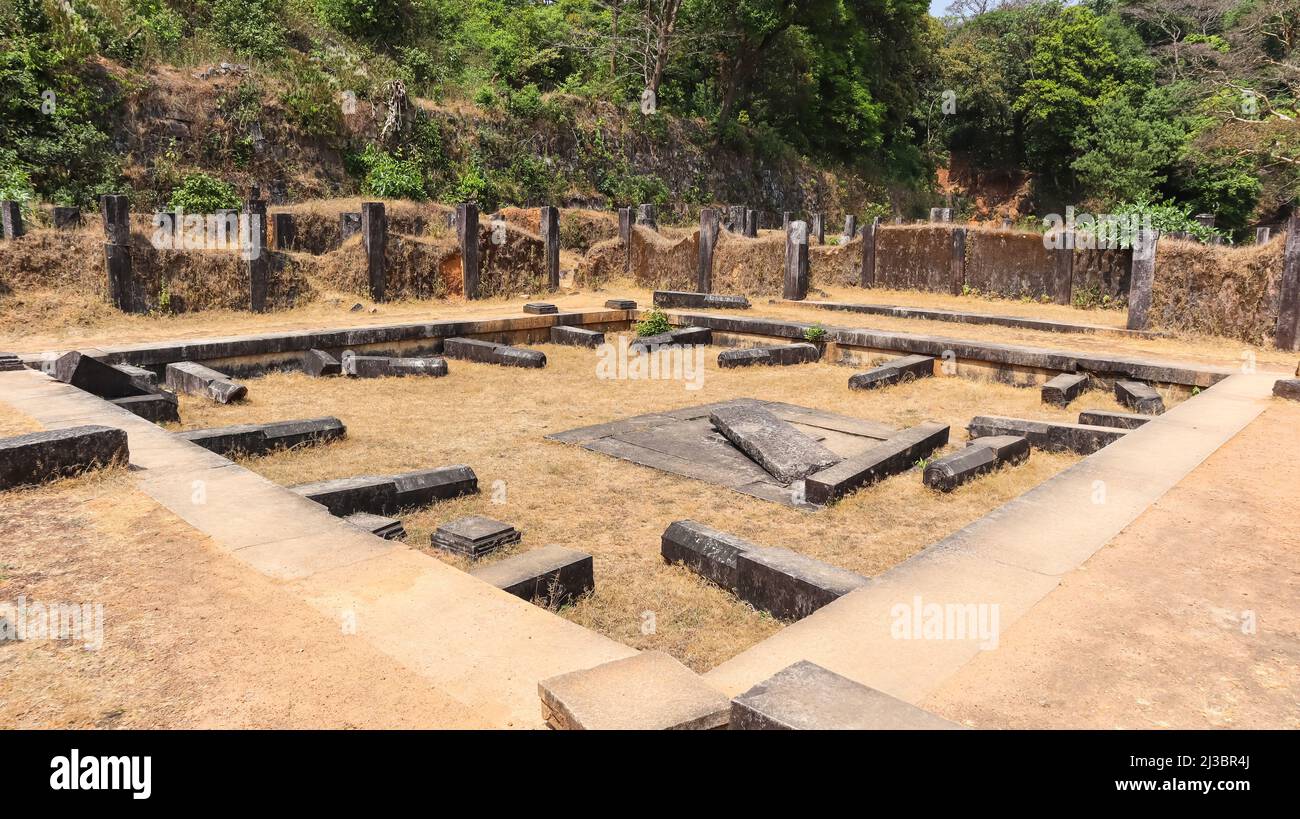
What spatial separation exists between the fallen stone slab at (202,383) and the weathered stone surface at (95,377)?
0.85m

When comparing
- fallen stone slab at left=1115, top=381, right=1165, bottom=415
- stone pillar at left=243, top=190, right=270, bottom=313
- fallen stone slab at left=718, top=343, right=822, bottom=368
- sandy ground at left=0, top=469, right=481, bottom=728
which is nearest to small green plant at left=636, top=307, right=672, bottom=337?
fallen stone slab at left=718, top=343, right=822, bottom=368

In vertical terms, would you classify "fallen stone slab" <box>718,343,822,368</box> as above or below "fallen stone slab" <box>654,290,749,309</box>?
below

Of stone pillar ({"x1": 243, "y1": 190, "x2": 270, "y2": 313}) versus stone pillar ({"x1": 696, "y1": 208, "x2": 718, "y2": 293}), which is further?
stone pillar ({"x1": 696, "y1": 208, "x2": 718, "y2": 293})

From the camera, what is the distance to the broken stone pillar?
11.0 m

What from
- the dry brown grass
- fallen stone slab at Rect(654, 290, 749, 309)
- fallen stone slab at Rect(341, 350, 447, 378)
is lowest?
the dry brown grass

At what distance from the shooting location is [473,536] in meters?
4.67

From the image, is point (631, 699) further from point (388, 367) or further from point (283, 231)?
point (283, 231)

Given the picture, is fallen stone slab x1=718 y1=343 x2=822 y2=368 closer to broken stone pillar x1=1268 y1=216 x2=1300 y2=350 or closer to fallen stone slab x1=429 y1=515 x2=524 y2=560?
broken stone pillar x1=1268 y1=216 x2=1300 y2=350

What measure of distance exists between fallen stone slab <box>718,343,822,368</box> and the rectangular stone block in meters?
7.74

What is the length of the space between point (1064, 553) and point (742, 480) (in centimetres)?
299

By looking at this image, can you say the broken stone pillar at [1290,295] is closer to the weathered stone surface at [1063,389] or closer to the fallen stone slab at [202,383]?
the weathered stone surface at [1063,389]

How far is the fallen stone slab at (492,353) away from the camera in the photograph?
11594mm

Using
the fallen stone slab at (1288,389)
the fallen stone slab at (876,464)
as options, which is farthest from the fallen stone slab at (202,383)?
the fallen stone slab at (1288,389)

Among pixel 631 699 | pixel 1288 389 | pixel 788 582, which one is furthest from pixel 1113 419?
pixel 631 699
